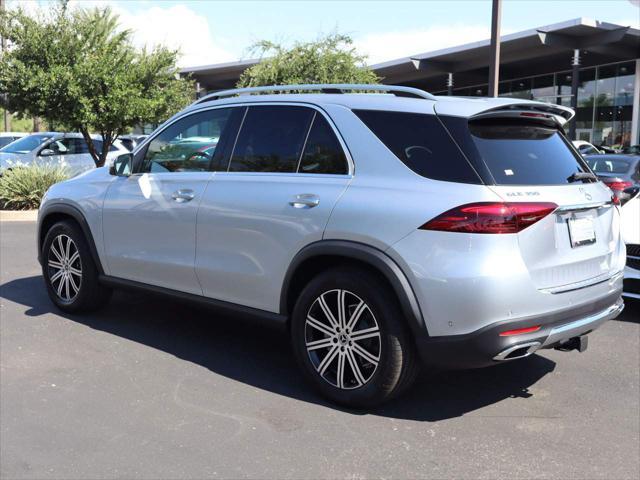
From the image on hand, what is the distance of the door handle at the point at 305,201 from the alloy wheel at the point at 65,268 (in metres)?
2.46

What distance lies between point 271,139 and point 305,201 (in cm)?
A: 66

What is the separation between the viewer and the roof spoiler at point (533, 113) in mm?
3744

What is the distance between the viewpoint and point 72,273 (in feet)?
18.9

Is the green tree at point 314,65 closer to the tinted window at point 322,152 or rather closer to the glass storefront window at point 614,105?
the tinted window at point 322,152

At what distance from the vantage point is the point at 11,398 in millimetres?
4090

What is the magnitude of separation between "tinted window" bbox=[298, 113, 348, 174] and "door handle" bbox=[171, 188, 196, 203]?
37.2 inches

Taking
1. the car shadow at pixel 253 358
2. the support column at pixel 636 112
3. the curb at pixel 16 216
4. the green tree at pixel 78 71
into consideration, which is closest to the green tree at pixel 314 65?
the green tree at pixel 78 71

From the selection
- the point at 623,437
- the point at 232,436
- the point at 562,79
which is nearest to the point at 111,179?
the point at 232,436

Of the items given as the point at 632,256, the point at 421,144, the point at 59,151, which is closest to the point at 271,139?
the point at 421,144

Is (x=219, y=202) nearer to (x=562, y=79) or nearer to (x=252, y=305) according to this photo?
(x=252, y=305)

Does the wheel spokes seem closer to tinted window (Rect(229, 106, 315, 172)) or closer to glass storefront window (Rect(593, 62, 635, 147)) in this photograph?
tinted window (Rect(229, 106, 315, 172))

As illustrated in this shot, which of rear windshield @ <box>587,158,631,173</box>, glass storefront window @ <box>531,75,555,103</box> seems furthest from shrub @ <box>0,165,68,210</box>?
glass storefront window @ <box>531,75,555,103</box>

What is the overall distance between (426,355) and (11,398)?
2.55m

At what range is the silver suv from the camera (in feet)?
11.4
